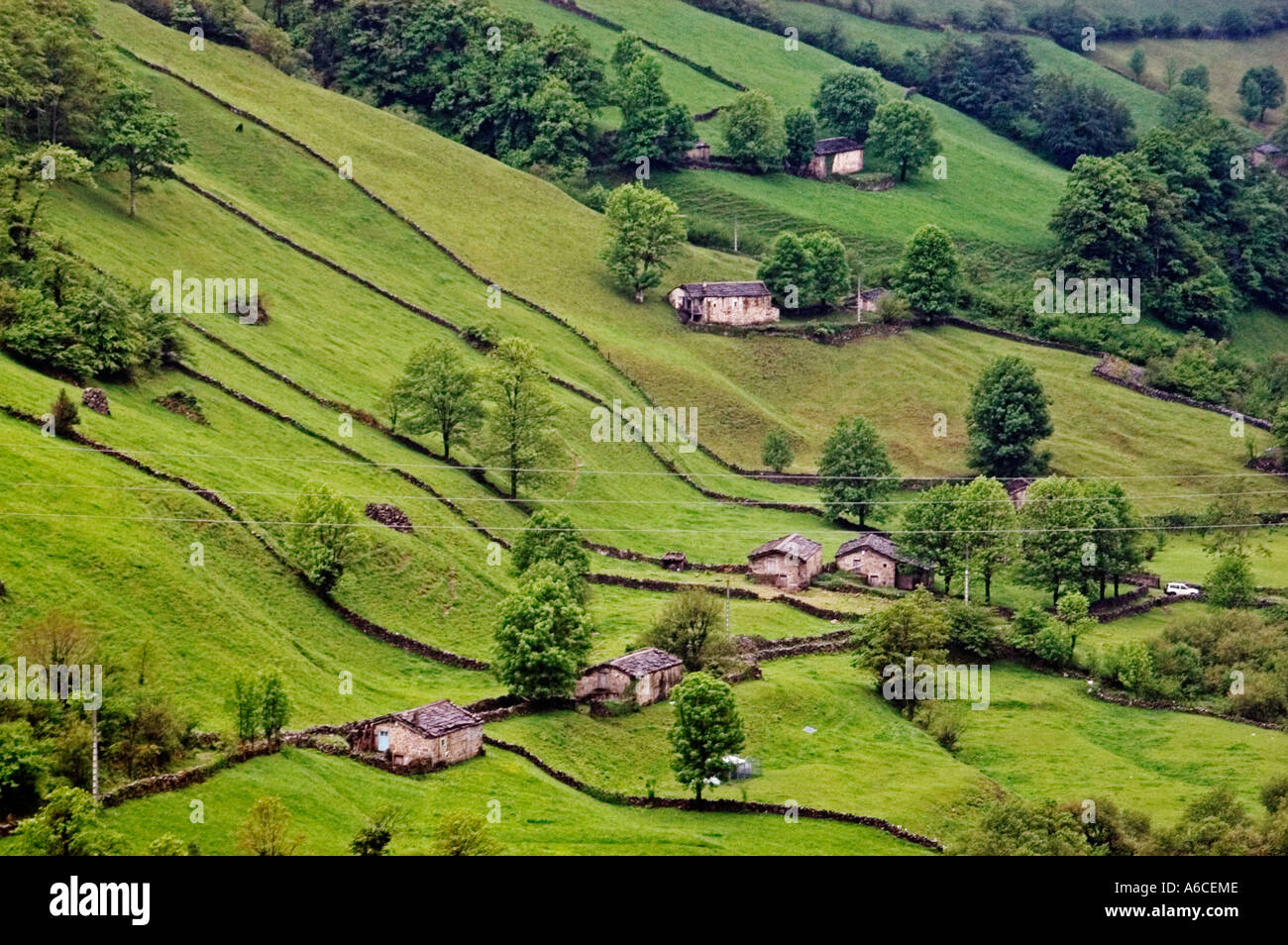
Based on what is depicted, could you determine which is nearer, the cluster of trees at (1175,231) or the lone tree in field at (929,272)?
the lone tree in field at (929,272)

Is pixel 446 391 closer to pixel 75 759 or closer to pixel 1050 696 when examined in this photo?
pixel 1050 696

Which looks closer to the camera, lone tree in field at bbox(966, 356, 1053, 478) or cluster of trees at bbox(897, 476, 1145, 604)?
cluster of trees at bbox(897, 476, 1145, 604)

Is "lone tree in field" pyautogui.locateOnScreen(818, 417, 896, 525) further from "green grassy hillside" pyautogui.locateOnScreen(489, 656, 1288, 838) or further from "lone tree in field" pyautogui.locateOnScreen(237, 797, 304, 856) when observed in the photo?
"lone tree in field" pyautogui.locateOnScreen(237, 797, 304, 856)

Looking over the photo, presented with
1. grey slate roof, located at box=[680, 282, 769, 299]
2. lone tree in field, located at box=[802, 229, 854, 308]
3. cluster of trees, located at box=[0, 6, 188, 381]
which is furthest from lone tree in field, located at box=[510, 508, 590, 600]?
lone tree in field, located at box=[802, 229, 854, 308]

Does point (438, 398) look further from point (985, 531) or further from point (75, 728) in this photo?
point (75, 728)

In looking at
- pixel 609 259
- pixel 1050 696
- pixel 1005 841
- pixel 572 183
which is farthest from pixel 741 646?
pixel 572 183

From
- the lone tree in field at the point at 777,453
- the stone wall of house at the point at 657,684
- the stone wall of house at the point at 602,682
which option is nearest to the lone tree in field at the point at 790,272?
the lone tree in field at the point at 777,453

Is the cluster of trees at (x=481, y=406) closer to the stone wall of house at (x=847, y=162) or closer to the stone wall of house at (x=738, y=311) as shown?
the stone wall of house at (x=738, y=311)
